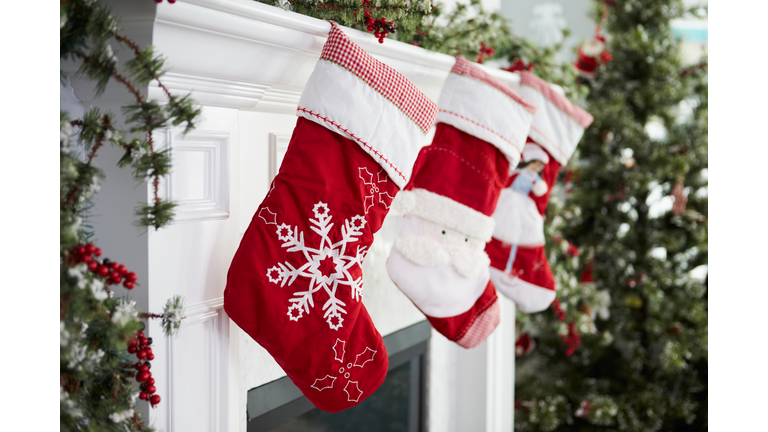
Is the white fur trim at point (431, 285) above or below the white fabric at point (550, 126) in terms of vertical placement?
below

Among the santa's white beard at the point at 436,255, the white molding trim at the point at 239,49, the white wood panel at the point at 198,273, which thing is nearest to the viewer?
the white molding trim at the point at 239,49

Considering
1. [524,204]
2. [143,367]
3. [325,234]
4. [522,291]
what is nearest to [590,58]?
[524,204]

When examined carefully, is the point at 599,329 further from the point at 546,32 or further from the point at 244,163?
the point at 244,163

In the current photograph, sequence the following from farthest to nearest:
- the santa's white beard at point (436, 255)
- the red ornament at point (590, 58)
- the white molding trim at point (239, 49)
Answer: the red ornament at point (590, 58)
the santa's white beard at point (436, 255)
the white molding trim at point (239, 49)

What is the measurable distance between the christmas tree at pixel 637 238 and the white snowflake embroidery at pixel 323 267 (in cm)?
148

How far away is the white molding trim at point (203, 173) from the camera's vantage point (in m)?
0.75

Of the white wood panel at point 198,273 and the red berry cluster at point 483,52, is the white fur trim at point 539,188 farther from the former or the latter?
the white wood panel at point 198,273

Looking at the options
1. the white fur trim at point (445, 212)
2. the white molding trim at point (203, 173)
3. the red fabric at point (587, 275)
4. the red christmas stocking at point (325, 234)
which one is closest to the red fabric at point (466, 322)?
the white fur trim at point (445, 212)

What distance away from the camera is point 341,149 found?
84cm

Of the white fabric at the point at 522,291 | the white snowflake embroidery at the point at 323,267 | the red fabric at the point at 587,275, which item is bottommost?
the red fabric at the point at 587,275

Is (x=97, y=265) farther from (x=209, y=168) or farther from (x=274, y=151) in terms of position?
(x=274, y=151)

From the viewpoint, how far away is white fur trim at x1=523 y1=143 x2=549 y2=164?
141cm

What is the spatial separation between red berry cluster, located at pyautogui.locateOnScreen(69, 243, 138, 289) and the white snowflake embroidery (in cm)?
24
